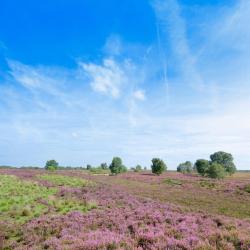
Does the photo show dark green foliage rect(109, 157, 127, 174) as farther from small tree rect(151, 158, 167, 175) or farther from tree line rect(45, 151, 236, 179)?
small tree rect(151, 158, 167, 175)

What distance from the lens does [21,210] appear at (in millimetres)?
15445

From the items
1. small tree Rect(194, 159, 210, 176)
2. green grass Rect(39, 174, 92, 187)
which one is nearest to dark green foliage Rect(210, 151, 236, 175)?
small tree Rect(194, 159, 210, 176)

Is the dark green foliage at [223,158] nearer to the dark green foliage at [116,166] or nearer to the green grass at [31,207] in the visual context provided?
the dark green foliage at [116,166]

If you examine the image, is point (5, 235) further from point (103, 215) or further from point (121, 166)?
point (121, 166)

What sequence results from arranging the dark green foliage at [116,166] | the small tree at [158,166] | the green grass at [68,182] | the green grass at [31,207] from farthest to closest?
the dark green foliage at [116,166]
the small tree at [158,166]
the green grass at [68,182]
the green grass at [31,207]

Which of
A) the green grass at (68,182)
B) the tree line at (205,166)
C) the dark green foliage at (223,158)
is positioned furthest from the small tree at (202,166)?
the green grass at (68,182)

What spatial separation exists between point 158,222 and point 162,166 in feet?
219

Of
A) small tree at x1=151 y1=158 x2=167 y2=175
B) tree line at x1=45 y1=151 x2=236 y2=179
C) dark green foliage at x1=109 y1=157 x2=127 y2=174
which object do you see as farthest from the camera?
dark green foliage at x1=109 y1=157 x2=127 y2=174

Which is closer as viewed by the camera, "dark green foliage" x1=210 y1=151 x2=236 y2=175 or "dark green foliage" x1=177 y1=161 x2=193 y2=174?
"dark green foliage" x1=210 y1=151 x2=236 y2=175

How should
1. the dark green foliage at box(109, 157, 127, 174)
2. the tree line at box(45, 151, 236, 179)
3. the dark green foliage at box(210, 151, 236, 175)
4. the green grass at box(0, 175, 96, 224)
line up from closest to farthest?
the green grass at box(0, 175, 96, 224)
the tree line at box(45, 151, 236, 179)
the dark green foliage at box(109, 157, 127, 174)
the dark green foliage at box(210, 151, 236, 175)

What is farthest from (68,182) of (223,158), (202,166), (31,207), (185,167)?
(185,167)

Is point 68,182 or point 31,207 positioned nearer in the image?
point 31,207

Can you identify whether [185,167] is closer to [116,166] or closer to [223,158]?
[223,158]

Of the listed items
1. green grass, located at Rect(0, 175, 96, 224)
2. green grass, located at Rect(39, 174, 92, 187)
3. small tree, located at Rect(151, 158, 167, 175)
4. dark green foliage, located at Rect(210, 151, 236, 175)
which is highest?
dark green foliage, located at Rect(210, 151, 236, 175)
